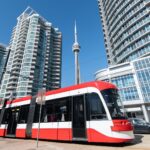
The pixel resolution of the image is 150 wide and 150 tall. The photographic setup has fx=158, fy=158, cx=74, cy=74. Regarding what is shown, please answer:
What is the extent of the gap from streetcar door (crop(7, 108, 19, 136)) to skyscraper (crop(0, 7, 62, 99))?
203ft

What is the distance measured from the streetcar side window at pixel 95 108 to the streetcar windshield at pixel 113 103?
1.21 feet

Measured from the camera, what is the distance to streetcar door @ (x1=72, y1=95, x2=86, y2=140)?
863cm

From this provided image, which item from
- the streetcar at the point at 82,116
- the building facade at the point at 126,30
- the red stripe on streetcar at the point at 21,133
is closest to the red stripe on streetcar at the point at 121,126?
the streetcar at the point at 82,116

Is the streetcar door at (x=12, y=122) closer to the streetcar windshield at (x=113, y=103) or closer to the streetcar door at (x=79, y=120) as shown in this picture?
the streetcar door at (x=79, y=120)

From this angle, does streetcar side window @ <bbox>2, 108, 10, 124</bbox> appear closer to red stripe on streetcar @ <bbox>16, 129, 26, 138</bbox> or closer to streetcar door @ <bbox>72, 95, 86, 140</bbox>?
red stripe on streetcar @ <bbox>16, 129, 26, 138</bbox>

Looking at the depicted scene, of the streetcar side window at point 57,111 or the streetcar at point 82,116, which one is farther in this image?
the streetcar side window at point 57,111

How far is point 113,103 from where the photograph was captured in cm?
855

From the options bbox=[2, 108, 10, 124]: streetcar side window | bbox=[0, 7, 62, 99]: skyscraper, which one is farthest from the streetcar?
bbox=[0, 7, 62, 99]: skyscraper

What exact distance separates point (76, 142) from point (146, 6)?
55.8 metres

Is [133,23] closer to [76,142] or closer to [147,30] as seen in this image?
[147,30]

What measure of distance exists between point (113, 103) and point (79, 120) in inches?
83.4

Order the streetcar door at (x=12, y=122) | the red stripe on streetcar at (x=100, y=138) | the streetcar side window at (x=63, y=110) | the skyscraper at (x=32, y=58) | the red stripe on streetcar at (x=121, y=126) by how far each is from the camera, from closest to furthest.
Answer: the red stripe on streetcar at (x=100, y=138) → the red stripe on streetcar at (x=121, y=126) → the streetcar side window at (x=63, y=110) → the streetcar door at (x=12, y=122) → the skyscraper at (x=32, y=58)

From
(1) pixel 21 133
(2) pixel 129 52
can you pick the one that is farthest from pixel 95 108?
(2) pixel 129 52

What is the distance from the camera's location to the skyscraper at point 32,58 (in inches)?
3042
